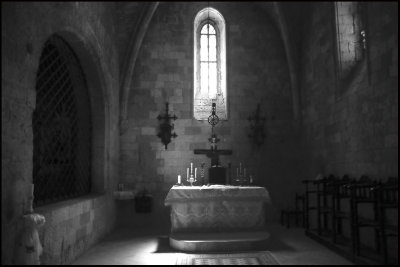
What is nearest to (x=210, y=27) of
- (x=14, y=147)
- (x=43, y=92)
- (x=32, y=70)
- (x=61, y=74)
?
(x=61, y=74)

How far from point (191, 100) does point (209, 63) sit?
1.10 metres

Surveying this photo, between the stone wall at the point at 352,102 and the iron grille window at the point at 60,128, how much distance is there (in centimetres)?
451

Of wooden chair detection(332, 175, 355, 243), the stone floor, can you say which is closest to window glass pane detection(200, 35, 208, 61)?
the stone floor

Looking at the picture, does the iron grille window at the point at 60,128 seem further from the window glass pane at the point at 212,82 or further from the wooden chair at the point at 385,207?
the wooden chair at the point at 385,207

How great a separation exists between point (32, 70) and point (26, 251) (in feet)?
6.00

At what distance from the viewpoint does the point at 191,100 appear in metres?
8.37

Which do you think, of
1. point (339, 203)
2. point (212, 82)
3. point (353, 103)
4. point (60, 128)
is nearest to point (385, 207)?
point (339, 203)

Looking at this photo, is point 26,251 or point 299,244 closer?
point 26,251

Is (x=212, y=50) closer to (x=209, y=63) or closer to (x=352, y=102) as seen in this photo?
(x=209, y=63)

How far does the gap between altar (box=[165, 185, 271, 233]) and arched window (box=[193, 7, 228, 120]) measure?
289 centimetres

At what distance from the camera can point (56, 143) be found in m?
5.36

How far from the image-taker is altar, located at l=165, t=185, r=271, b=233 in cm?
590

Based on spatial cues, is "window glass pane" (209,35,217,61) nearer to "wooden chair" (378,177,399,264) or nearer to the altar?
the altar

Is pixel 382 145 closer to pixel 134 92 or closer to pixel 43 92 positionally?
pixel 43 92
